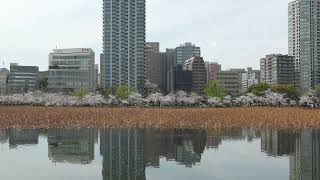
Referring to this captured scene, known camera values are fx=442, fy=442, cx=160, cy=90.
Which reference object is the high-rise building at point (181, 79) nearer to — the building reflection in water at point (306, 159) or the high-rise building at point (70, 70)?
the high-rise building at point (70, 70)

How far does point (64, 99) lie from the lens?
106m

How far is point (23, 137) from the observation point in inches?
1160

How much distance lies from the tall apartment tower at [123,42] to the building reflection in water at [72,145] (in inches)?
5105

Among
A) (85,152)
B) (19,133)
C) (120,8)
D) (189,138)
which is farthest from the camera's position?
(120,8)

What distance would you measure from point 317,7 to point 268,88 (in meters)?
70.8

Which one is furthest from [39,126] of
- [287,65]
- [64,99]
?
[287,65]

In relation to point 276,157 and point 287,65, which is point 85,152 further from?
point 287,65

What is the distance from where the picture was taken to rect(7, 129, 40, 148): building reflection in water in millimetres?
26453

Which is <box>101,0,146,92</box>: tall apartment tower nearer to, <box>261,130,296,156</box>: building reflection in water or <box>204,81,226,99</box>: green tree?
<box>204,81,226,99</box>: green tree

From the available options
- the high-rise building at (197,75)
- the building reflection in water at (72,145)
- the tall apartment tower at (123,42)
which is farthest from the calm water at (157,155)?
the high-rise building at (197,75)

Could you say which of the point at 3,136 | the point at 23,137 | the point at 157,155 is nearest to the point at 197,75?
A: the point at 3,136

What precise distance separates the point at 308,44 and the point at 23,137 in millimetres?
158141

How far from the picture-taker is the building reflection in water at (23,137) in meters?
26.5

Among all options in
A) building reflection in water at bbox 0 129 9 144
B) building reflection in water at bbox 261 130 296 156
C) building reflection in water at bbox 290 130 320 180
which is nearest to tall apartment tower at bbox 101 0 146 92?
building reflection in water at bbox 0 129 9 144
